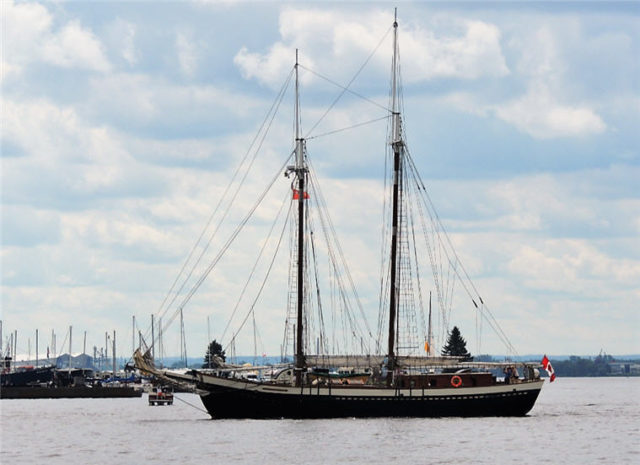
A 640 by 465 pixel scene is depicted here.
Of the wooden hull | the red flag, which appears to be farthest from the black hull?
the red flag

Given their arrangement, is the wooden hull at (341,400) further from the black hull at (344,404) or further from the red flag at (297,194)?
the red flag at (297,194)

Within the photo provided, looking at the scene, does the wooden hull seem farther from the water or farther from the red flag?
the red flag

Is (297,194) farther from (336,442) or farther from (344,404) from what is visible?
(336,442)

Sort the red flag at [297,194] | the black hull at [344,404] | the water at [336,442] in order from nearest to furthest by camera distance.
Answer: the water at [336,442]
the black hull at [344,404]
the red flag at [297,194]

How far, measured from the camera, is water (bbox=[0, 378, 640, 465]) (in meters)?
82.2

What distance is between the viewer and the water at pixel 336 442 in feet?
270

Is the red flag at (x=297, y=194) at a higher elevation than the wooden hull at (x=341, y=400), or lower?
higher

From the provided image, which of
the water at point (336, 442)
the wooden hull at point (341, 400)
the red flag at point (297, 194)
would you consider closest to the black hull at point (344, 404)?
the wooden hull at point (341, 400)

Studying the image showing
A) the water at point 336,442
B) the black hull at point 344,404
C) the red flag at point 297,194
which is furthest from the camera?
the red flag at point 297,194

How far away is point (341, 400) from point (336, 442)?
17649mm

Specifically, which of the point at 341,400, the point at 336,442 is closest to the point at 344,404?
the point at 341,400

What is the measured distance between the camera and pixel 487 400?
11031 cm

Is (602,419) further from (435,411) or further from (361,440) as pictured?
(361,440)

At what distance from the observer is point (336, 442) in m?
89.9
